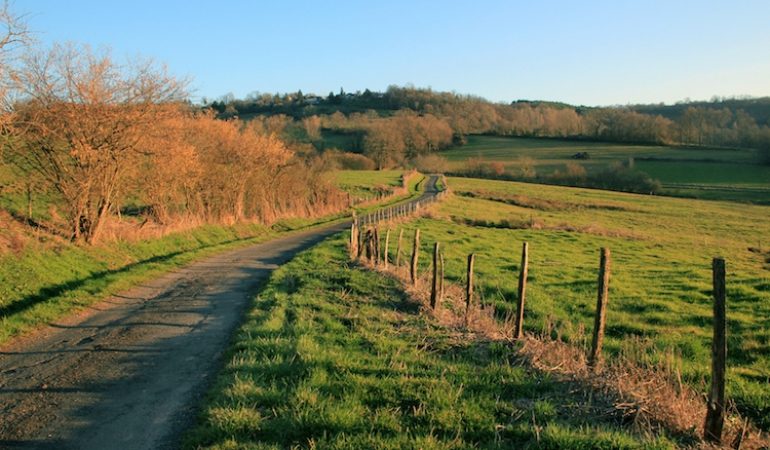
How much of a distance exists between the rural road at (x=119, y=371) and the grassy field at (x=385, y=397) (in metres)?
0.54

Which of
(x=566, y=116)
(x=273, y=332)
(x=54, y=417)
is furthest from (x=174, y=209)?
(x=566, y=116)

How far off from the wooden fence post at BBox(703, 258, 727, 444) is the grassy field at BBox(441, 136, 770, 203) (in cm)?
7113

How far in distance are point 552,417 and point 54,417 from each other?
5823 mm

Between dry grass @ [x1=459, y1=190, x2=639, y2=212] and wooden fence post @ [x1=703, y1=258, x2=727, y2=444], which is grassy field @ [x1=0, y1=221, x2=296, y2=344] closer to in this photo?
wooden fence post @ [x1=703, y1=258, x2=727, y2=444]

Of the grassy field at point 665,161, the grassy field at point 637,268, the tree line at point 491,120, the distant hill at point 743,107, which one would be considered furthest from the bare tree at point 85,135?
the distant hill at point 743,107

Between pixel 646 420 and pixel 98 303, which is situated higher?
pixel 646 420

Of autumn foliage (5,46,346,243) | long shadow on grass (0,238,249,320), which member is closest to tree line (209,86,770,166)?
autumn foliage (5,46,346,243)

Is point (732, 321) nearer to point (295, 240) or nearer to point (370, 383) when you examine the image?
point (370, 383)

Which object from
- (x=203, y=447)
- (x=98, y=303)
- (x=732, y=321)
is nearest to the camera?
(x=203, y=447)

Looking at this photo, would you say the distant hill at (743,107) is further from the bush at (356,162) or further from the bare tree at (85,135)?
the bare tree at (85,135)

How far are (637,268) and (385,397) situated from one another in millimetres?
21256

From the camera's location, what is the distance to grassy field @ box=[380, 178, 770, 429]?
1180cm

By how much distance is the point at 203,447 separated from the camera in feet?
17.9

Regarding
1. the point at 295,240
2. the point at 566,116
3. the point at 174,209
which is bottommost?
the point at 295,240
